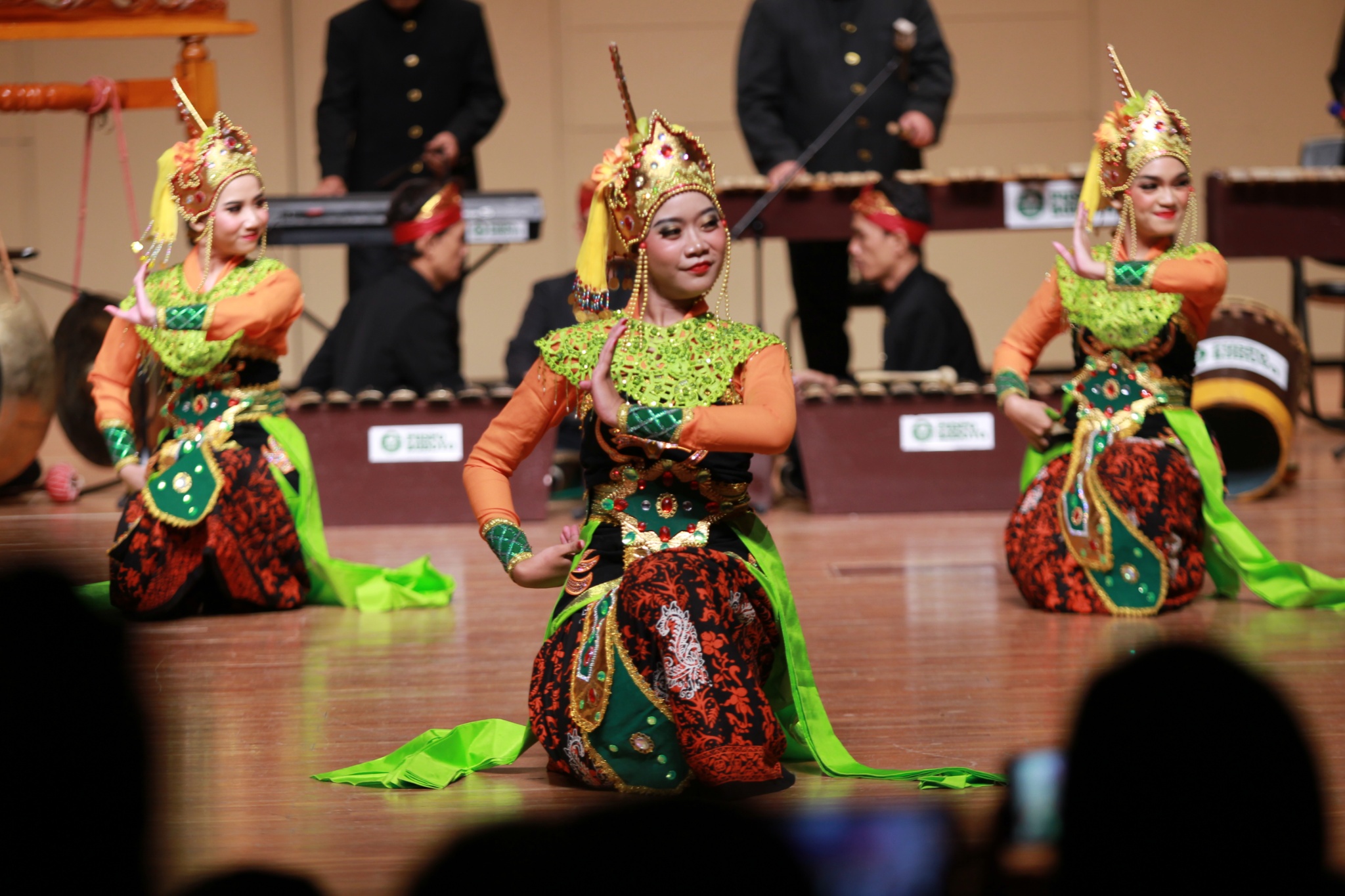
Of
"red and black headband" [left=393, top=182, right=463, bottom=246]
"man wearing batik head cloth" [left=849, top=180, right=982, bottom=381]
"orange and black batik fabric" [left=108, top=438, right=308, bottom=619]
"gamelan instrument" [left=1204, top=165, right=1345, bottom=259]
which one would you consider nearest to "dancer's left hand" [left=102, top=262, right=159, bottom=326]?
"orange and black batik fabric" [left=108, top=438, right=308, bottom=619]

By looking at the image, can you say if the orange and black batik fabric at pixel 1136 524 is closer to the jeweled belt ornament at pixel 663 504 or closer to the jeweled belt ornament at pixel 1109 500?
the jeweled belt ornament at pixel 1109 500

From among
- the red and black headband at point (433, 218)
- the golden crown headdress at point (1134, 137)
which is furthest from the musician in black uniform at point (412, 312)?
the golden crown headdress at point (1134, 137)

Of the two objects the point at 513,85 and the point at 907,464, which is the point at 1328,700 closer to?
the point at 907,464

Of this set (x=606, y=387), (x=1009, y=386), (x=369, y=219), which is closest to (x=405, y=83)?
(x=369, y=219)

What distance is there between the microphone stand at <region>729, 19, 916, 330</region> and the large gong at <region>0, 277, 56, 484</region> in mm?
2386

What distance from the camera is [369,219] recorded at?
5.53 m

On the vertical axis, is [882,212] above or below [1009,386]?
above

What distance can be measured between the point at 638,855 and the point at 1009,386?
9.86ft

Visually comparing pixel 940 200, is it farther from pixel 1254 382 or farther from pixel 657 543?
pixel 657 543

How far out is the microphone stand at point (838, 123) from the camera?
508 centimetres

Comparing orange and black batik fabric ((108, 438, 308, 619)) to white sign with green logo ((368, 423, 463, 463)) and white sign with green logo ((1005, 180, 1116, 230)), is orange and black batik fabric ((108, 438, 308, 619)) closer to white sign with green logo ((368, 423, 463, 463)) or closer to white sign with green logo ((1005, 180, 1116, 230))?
white sign with green logo ((368, 423, 463, 463))

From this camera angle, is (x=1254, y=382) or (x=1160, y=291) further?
(x=1254, y=382)

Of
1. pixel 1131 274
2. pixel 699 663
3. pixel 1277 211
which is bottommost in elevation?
pixel 699 663

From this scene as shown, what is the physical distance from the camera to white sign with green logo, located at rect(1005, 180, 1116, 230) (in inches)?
202
